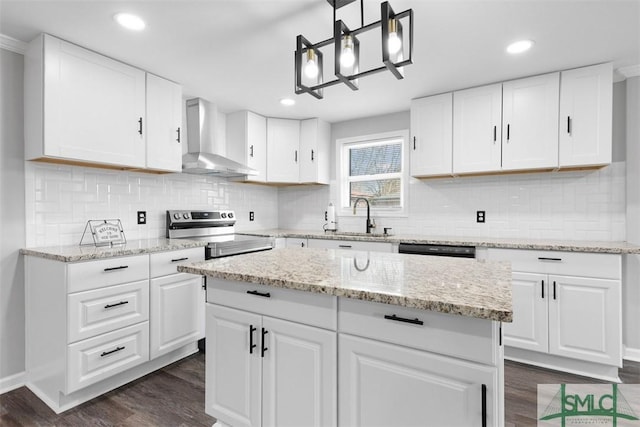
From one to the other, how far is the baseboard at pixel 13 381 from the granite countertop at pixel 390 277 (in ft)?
5.87

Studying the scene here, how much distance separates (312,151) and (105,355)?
2835 mm

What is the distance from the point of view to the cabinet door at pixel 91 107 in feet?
6.96

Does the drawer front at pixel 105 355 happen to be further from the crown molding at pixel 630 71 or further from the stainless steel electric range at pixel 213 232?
the crown molding at pixel 630 71

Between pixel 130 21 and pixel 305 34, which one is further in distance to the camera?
pixel 305 34

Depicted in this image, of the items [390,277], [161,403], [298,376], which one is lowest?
[161,403]

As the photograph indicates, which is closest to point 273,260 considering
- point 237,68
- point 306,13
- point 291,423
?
point 291,423

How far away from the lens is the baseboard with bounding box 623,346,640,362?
2608mm

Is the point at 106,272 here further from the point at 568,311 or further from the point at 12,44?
the point at 568,311

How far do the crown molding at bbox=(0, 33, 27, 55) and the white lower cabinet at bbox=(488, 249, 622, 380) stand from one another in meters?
3.74

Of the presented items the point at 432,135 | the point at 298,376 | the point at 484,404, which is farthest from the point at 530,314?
the point at 298,376

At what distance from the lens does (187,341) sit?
266 cm

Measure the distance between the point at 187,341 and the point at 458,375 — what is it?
2278 millimetres

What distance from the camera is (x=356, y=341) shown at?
1.22 m

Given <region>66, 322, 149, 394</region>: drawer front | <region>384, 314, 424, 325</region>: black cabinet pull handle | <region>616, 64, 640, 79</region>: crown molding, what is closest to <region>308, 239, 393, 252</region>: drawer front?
<region>66, 322, 149, 394</region>: drawer front
